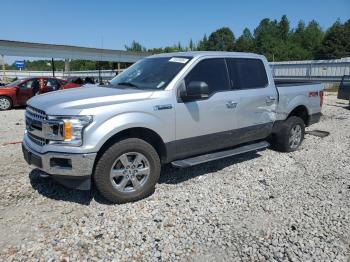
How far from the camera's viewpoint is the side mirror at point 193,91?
4.54 meters

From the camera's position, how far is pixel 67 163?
12.8 ft

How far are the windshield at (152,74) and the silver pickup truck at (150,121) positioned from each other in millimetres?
17

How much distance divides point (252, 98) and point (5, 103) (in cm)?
1220

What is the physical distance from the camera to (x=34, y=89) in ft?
49.0

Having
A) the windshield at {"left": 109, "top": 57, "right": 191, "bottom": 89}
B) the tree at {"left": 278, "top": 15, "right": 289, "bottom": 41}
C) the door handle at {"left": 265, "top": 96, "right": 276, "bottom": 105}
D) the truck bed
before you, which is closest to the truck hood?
the windshield at {"left": 109, "top": 57, "right": 191, "bottom": 89}

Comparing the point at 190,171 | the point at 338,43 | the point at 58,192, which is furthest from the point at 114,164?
the point at 338,43

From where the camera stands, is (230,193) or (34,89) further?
(34,89)

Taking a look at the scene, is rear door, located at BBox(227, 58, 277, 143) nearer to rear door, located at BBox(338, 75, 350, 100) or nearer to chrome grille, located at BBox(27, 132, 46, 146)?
chrome grille, located at BBox(27, 132, 46, 146)

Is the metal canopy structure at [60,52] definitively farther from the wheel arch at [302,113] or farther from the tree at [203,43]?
the tree at [203,43]

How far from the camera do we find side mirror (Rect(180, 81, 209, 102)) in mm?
4535

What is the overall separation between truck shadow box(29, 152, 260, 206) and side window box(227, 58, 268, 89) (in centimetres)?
147

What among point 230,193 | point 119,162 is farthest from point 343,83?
point 119,162

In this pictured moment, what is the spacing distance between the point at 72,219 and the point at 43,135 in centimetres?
106

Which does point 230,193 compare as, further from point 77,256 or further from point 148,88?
point 77,256
